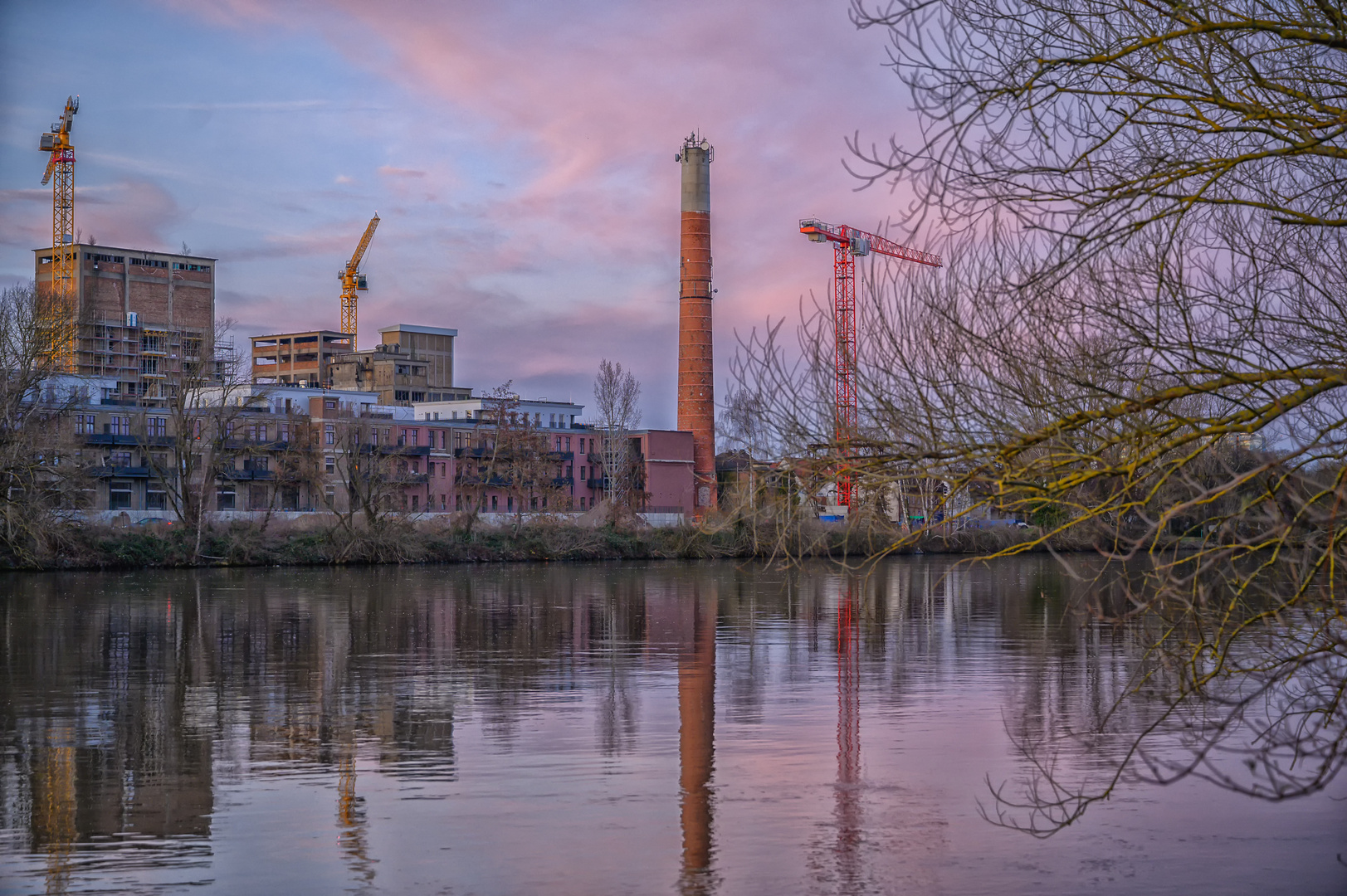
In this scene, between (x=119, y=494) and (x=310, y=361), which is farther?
(x=310, y=361)

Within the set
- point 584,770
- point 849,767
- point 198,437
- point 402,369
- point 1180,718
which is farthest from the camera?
point 402,369

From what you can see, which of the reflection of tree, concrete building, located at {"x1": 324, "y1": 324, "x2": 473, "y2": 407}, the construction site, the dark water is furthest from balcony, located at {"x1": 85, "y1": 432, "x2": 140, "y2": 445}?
the reflection of tree

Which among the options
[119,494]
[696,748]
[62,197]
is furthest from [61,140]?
[696,748]

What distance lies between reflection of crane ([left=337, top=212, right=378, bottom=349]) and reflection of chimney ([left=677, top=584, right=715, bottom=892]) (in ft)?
547

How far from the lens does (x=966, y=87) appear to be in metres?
7.62

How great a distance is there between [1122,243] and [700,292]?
7740cm

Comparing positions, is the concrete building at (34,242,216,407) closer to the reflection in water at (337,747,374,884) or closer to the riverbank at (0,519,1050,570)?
the riverbank at (0,519,1050,570)

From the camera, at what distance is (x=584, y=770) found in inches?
520

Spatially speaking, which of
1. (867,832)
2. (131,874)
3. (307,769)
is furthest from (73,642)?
(867,832)

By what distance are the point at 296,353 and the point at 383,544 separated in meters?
106

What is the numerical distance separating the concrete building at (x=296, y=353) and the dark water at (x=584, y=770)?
444ft

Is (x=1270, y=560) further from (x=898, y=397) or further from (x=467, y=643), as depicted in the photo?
(x=467, y=643)

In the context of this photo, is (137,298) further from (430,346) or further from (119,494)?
(119,494)

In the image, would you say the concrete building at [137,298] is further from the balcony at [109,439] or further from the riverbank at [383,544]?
the riverbank at [383,544]
